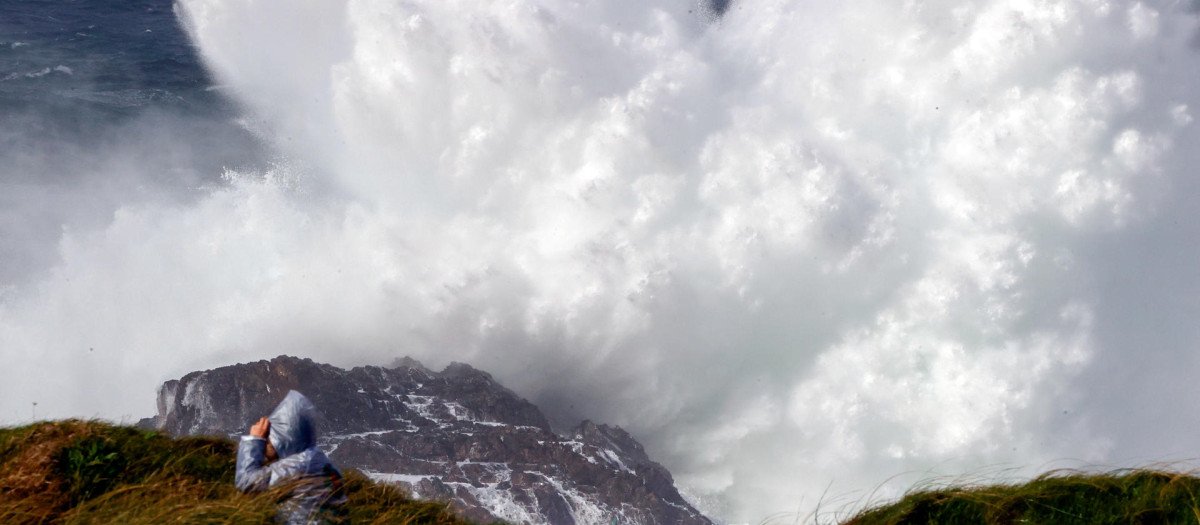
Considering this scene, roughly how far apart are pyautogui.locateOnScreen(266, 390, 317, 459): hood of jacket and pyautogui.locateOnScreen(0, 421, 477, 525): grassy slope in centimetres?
75

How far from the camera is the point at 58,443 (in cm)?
1483

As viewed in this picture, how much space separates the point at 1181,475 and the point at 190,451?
19.5 meters

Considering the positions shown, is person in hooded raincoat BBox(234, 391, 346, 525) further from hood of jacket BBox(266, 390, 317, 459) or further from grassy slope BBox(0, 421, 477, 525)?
grassy slope BBox(0, 421, 477, 525)

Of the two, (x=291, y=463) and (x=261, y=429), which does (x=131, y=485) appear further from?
(x=291, y=463)

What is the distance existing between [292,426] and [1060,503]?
Result: 13.2 meters

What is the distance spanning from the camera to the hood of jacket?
12859 mm

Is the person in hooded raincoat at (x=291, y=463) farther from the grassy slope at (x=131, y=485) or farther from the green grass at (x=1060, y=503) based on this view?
the green grass at (x=1060, y=503)

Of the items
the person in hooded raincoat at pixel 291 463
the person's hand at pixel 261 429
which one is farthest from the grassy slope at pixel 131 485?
the person's hand at pixel 261 429

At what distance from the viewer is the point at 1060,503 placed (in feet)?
46.5

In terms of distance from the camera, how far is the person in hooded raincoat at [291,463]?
495 inches

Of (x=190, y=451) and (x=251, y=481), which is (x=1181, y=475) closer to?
(x=251, y=481)

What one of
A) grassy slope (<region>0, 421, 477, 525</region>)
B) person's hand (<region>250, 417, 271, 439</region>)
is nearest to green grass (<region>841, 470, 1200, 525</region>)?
grassy slope (<region>0, 421, 477, 525</region>)

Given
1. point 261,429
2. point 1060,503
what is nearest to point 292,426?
point 261,429

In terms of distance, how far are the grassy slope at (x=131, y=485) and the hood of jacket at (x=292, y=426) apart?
2.45 ft
